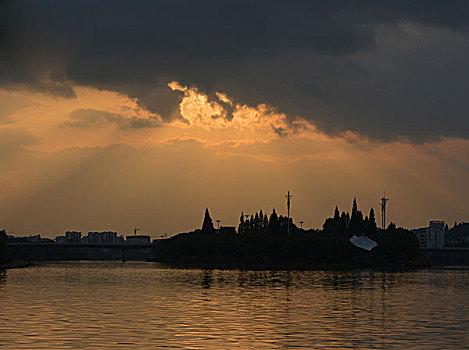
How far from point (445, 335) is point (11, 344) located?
26.6 meters

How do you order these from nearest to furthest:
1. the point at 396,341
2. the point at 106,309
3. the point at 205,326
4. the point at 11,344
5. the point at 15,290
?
1. the point at 11,344
2. the point at 396,341
3. the point at 205,326
4. the point at 106,309
5. the point at 15,290

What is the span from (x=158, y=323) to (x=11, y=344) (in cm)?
1409

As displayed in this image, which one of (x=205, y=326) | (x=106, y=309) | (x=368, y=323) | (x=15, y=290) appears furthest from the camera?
(x=15, y=290)

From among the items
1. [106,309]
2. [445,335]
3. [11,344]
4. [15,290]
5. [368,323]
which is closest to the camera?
[11,344]

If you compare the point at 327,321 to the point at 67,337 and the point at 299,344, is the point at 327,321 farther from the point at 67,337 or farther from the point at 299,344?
the point at 67,337

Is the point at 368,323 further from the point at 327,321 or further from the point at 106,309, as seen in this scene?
the point at 106,309

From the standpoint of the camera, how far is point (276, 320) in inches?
2286

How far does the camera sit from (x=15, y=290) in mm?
93625

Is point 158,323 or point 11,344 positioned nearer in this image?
point 11,344

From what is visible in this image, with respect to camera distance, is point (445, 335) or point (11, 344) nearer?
point (11, 344)

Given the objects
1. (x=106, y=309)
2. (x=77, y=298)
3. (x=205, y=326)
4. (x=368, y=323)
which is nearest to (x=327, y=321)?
(x=368, y=323)

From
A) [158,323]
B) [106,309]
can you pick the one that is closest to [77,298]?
[106,309]

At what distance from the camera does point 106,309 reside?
217ft

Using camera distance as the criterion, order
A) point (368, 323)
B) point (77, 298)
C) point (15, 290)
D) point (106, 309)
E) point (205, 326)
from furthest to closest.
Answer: point (15, 290) < point (77, 298) < point (106, 309) < point (368, 323) < point (205, 326)
